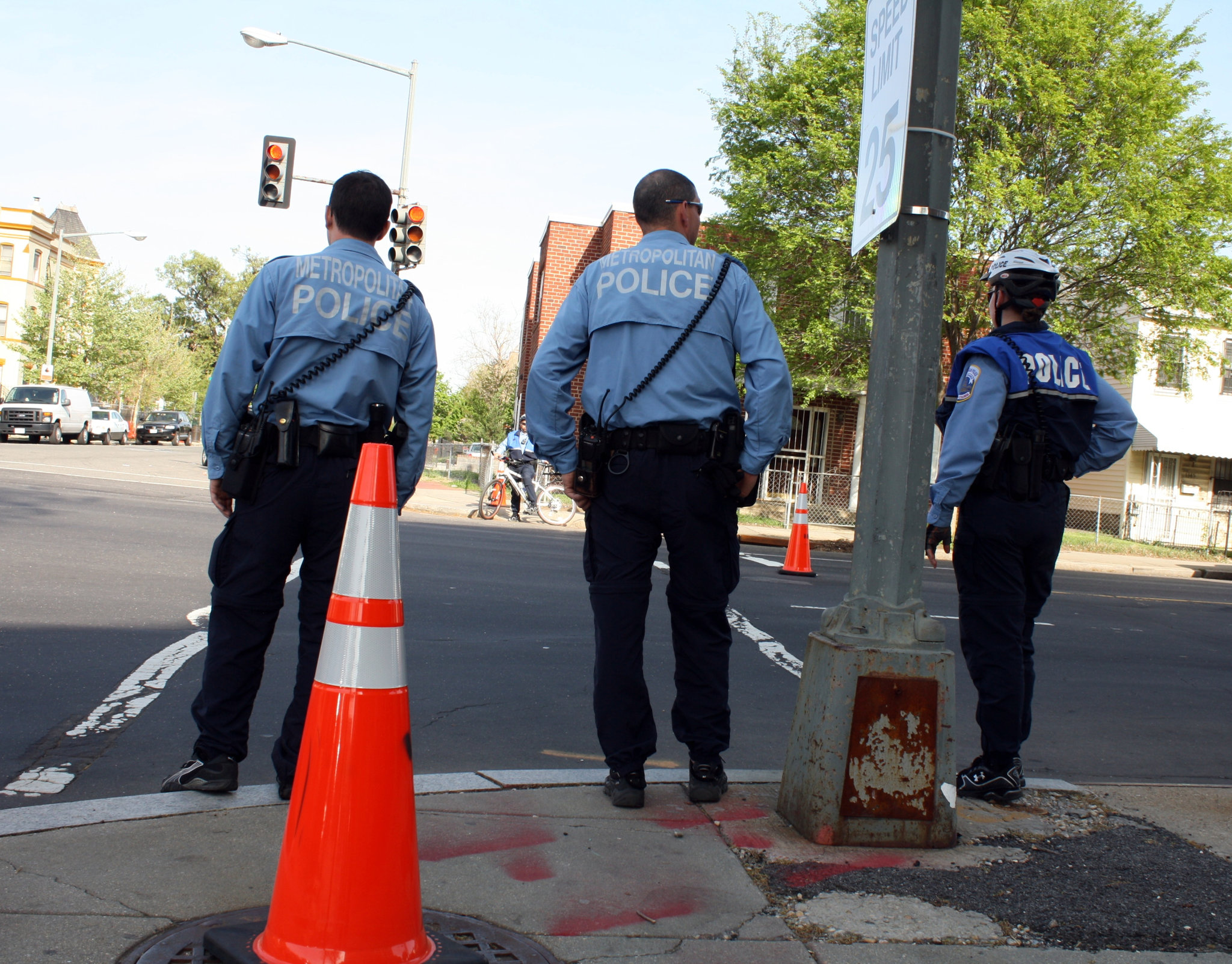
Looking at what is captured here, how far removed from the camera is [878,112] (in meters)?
3.56

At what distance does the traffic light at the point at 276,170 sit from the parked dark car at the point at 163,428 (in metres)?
39.1

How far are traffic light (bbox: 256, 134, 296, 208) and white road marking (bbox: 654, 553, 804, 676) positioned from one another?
9972mm

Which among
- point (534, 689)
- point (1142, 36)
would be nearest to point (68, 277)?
point (1142, 36)

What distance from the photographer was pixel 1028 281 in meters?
3.81

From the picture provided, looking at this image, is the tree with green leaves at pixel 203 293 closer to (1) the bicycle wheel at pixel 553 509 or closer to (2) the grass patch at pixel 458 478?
(2) the grass patch at pixel 458 478

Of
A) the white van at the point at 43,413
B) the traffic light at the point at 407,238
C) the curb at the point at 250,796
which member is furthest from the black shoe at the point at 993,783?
the white van at the point at 43,413

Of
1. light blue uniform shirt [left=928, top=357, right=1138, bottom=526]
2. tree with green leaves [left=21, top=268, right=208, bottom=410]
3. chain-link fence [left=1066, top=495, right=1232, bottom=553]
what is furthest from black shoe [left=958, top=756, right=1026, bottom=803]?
tree with green leaves [left=21, top=268, right=208, bottom=410]

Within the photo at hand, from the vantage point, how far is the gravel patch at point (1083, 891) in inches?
102

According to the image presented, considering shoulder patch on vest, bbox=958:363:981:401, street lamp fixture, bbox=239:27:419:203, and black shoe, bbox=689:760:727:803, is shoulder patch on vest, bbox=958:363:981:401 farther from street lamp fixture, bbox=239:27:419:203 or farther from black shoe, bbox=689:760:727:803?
street lamp fixture, bbox=239:27:419:203

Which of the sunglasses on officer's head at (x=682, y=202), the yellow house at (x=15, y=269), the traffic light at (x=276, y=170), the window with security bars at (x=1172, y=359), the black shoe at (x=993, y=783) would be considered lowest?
the black shoe at (x=993, y=783)

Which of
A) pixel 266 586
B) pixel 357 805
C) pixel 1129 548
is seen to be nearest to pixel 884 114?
pixel 266 586

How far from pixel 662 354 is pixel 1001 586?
1.45 metres

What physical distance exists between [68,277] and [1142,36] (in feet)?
155

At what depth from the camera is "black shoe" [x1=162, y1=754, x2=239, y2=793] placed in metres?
3.22
